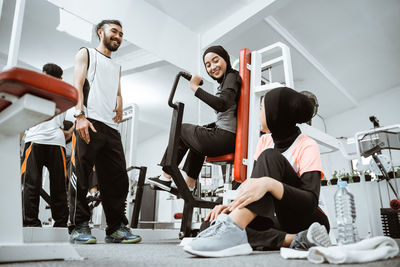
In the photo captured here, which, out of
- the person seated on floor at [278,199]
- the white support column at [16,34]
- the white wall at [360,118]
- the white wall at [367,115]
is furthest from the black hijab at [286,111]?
the white wall at [367,115]

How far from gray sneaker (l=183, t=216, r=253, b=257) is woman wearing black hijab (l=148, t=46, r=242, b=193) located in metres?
0.85

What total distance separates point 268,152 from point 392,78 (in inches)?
272

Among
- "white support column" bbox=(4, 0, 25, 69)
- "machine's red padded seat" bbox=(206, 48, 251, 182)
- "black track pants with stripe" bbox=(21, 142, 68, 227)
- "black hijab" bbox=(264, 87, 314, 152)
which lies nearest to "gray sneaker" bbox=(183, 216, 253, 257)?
"black hijab" bbox=(264, 87, 314, 152)

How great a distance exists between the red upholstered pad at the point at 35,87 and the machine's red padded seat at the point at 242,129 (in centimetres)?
106

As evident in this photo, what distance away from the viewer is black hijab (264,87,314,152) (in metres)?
1.24

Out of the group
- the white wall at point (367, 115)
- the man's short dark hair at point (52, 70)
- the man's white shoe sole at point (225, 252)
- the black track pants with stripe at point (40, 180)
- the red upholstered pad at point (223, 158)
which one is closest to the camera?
the man's white shoe sole at point (225, 252)

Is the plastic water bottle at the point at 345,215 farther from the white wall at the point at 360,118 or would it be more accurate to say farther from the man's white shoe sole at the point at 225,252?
the white wall at the point at 360,118

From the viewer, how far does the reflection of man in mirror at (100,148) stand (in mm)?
1712

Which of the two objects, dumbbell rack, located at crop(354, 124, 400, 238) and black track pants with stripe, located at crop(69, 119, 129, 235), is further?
dumbbell rack, located at crop(354, 124, 400, 238)

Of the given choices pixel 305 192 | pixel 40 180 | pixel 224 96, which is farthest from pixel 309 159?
pixel 40 180

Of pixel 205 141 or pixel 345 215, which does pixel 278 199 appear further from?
pixel 205 141

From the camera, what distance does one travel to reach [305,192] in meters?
1.06

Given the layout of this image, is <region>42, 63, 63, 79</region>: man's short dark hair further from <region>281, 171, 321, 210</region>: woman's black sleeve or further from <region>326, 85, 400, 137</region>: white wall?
<region>326, 85, 400, 137</region>: white wall

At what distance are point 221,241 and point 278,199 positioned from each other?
0.23 meters
